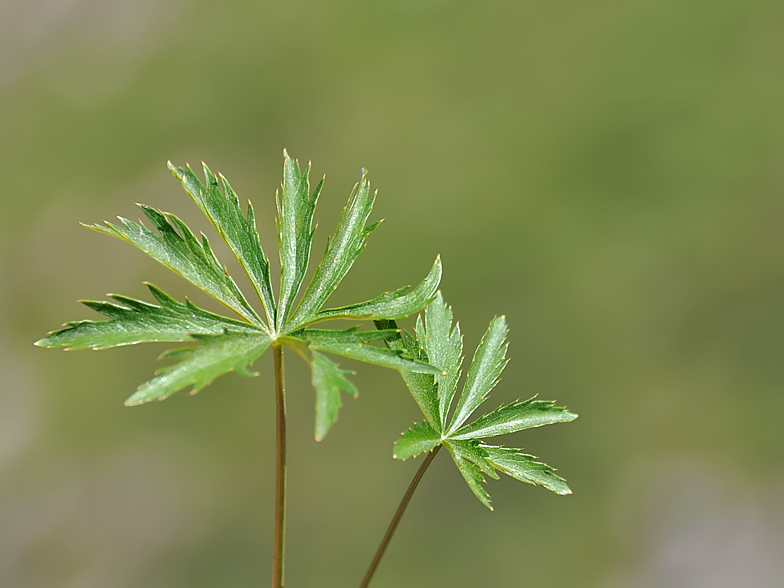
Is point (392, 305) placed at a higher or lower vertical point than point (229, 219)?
lower

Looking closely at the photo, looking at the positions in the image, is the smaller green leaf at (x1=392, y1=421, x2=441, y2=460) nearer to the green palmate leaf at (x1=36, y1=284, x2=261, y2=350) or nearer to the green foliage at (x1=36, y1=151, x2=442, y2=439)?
the green foliage at (x1=36, y1=151, x2=442, y2=439)

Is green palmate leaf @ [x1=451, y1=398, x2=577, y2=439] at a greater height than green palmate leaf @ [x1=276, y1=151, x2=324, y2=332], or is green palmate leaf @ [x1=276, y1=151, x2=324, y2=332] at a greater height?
green palmate leaf @ [x1=276, y1=151, x2=324, y2=332]

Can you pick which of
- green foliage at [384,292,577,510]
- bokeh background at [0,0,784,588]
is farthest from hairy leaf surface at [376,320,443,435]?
bokeh background at [0,0,784,588]

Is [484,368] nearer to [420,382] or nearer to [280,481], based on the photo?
[420,382]

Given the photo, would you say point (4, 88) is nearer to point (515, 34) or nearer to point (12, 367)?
point (12, 367)

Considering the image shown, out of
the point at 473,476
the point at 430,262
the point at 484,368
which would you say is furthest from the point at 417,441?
the point at 430,262

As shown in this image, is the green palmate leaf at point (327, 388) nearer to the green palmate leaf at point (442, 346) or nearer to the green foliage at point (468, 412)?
the green foliage at point (468, 412)
